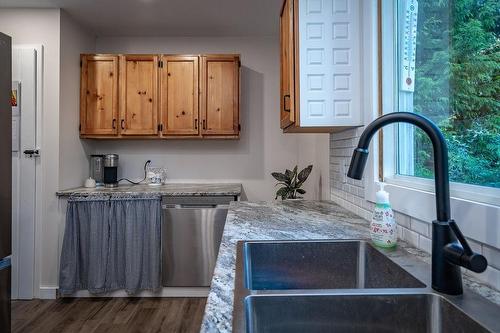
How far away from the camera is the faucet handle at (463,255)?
0.56 m

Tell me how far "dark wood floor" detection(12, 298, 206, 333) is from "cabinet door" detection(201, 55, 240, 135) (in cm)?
164

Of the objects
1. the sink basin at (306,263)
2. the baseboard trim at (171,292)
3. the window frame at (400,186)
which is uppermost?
the window frame at (400,186)

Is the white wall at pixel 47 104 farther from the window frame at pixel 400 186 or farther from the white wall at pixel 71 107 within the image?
the window frame at pixel 400 186

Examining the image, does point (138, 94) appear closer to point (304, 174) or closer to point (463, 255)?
point (304, 174)

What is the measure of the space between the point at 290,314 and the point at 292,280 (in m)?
0.42

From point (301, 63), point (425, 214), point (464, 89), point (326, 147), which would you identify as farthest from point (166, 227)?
point (464, 89)

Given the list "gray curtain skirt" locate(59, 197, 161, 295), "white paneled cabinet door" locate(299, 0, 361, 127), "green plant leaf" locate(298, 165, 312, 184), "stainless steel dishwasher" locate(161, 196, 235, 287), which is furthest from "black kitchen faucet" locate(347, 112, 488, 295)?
"gray curtain skirt" locate(59, 197, 161, 295)

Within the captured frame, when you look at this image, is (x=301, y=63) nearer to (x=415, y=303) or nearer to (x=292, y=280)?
(x=292, y=280)

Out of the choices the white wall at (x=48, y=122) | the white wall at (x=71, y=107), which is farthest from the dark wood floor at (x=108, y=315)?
the white wall at (x=71, y=107)

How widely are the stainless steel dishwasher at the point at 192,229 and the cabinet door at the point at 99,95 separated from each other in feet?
3.55

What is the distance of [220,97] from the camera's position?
315 cm

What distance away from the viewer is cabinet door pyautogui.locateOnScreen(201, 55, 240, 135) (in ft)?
10.2

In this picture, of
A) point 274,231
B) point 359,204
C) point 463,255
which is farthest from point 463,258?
point 359,204

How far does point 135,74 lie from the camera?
312cm
